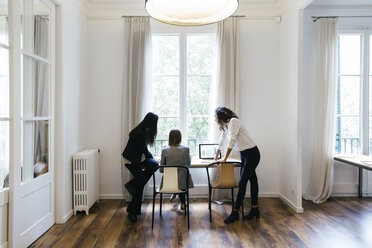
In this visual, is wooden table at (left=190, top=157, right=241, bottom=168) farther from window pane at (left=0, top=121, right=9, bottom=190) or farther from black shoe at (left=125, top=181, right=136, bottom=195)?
window pane at (left=0, top=121, right=9, bottom=190)

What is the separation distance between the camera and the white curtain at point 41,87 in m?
2.62

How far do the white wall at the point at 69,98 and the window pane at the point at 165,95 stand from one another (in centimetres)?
111

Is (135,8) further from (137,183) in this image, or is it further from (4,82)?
(137,183)

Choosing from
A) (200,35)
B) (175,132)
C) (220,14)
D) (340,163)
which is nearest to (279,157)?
(340,163)

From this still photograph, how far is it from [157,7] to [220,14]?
48cm

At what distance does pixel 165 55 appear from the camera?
3992mm

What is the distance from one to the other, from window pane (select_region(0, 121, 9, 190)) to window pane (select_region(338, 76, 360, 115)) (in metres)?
4.59

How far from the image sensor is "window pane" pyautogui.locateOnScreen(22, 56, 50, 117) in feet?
8.01

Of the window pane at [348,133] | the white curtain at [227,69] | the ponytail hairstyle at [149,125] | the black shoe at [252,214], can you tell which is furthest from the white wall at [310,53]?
the ponytail hairstyle at [149,125]

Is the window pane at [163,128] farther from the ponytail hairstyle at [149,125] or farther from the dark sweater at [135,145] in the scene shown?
the dark sweater at [135,145]

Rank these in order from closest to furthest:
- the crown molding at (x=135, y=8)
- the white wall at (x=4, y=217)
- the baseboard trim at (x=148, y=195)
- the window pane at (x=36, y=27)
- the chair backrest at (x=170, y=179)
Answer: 1. the white wall at (x=4, y=217)
2. the window pane at (x=36, y=27)
3. the chair backrest at (x=170, y=179)
4. the crown molding at (x=135, y=8)
5. the baseboard trim at (x=148, y=195)

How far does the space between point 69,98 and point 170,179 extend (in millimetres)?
→ 1751

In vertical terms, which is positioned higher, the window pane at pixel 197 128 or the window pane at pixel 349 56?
the window pane at pixel 349 56

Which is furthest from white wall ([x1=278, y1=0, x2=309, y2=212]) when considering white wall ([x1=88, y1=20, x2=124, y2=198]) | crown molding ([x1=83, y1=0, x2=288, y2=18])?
white wall ([x1=88, y1=20, x2=124, y2=198])
